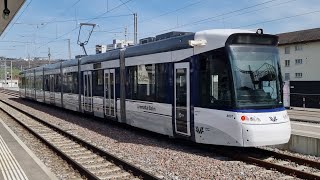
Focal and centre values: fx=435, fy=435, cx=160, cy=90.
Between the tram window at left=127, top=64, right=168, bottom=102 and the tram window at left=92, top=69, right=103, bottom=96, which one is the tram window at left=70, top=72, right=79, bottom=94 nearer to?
the tram window at left=92, top=69, right=103, bottom=96

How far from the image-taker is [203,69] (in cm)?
1132

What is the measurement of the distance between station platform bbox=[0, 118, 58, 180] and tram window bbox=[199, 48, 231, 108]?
172 inches

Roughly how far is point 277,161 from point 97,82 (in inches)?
435

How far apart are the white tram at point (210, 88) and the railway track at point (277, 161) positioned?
0.46 m

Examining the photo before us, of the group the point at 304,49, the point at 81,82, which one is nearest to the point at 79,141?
the point at 81,82

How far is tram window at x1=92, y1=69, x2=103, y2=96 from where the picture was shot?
62.5ft

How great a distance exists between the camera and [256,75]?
1082 centimetres

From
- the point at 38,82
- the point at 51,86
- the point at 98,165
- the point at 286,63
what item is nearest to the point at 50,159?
the point at 98,165

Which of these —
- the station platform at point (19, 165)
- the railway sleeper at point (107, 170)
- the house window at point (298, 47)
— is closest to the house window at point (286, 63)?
the house window at point (298, 47)

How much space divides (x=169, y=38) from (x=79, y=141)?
14.9ft

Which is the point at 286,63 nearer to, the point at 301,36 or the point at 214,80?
the point at 301,36

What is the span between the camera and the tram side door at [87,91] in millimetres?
20861

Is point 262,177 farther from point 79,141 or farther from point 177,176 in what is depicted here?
point 79,141

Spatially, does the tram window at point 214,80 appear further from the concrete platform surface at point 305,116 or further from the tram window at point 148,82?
the concrete platform surface at point 305,116
